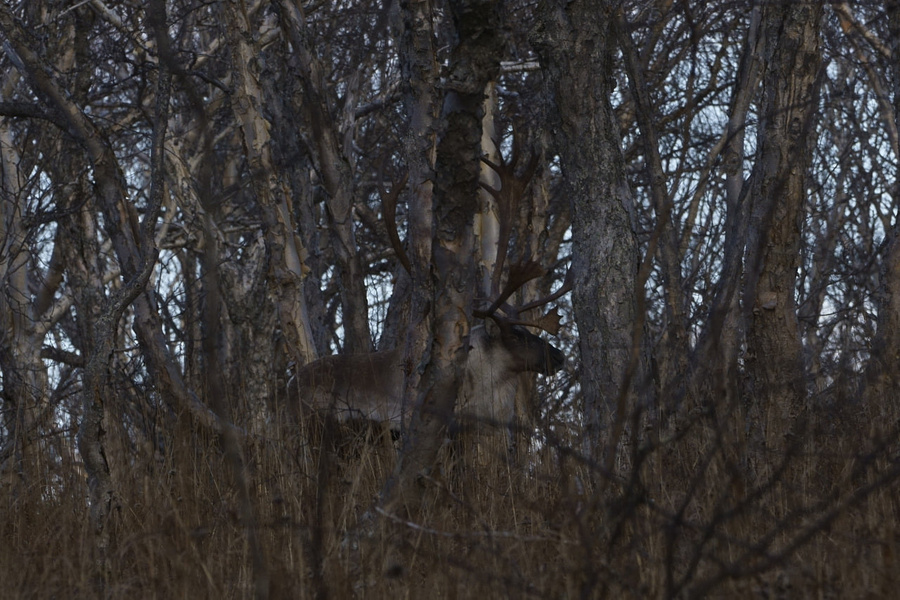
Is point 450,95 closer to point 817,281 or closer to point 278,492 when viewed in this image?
point 278,492

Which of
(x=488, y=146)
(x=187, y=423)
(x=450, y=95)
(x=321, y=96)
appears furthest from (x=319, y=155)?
(x=450, y=95)

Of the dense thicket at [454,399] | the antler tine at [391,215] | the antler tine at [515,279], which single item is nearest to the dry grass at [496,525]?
the dense thicket at [454,399]

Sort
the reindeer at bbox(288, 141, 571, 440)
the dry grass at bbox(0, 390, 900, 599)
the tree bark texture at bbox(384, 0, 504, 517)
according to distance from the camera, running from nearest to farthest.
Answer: the dry grass at bbox(0, 390, 900, 599)
the tree bark texture at bbox(384, 0, 504, 517)
the reindeer at bbox(288, 141, 571, 440)

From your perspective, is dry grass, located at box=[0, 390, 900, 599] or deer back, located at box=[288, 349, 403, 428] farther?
deer back, located at box=[288, 349, 403, 428]

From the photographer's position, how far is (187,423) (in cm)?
486

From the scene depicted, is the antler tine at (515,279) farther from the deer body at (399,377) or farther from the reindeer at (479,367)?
the deer body at (399,377)

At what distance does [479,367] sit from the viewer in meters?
5.59

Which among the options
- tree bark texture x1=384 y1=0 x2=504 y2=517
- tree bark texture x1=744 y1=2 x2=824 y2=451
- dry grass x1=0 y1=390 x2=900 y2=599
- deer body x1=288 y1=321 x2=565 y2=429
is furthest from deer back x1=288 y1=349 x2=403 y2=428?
Answer: tree bark texture x1=744 y1=2 x2=824 y2=451

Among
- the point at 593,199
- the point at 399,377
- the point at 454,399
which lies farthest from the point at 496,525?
the point at 399,377

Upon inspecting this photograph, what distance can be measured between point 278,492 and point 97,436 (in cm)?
77

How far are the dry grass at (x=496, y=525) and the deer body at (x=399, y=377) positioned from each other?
455 millimetres

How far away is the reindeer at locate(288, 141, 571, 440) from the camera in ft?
17.3

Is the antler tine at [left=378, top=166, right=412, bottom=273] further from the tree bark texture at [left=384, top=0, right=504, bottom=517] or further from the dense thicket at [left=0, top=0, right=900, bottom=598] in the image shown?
the tree bark texture at [left=384, top=0, right=504, bottom=517]

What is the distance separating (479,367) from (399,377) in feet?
1.68
